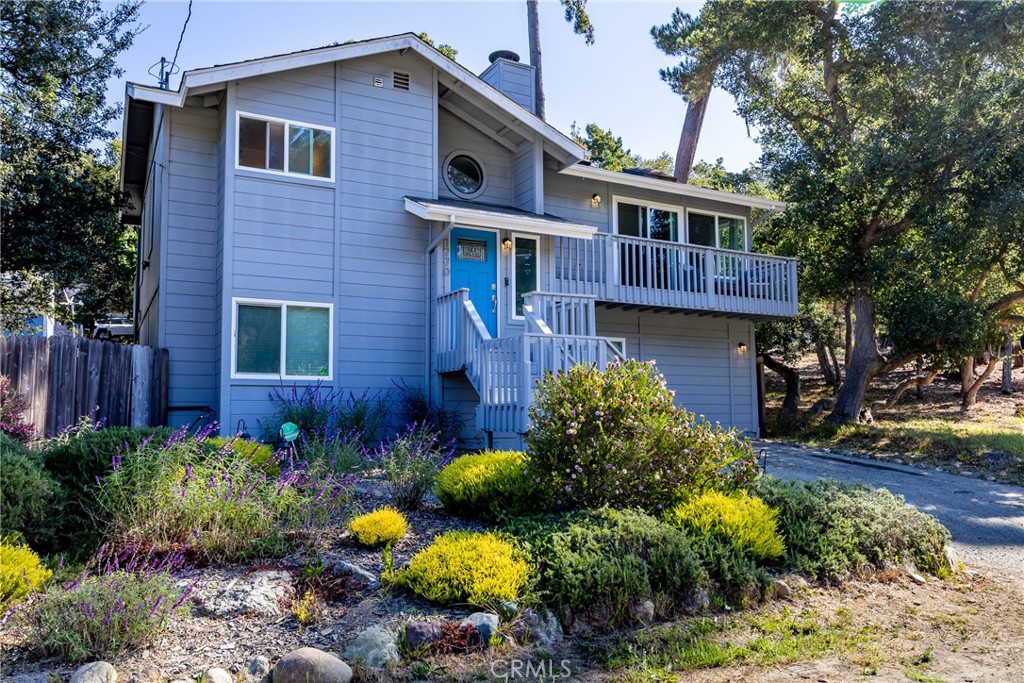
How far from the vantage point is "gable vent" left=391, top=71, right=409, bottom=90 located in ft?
39.9

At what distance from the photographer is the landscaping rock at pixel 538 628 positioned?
4574 millimetres

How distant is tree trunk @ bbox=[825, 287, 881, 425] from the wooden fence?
1352 cm

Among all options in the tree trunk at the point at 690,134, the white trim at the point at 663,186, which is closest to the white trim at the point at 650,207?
the white trim at the point at 663,186

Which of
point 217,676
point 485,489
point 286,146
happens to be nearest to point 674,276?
point 286,146

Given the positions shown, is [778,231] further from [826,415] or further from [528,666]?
[528,666]

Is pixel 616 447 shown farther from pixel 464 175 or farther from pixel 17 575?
pixel 464 175

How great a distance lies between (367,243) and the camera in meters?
11.6

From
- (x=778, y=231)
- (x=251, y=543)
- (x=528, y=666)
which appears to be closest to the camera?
(x=528, y=666)

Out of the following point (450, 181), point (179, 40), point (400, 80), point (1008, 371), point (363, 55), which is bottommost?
point (1008, 371)

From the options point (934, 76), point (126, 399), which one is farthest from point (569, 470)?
point (934, 76)

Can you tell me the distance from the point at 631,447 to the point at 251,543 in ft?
9.90

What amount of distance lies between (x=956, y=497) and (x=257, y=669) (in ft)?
30.3

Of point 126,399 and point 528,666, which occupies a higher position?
point 126,399

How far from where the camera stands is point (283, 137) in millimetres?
11250
